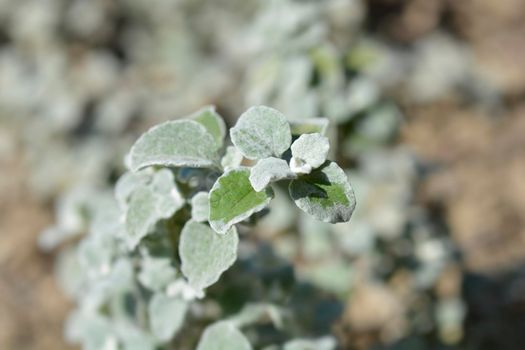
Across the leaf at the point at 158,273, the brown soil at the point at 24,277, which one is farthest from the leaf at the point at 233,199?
the brown soil at the point at 24,277

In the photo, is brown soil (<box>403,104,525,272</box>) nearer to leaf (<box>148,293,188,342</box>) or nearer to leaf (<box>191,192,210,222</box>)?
leaf (<box>148,293,188,342</box>)

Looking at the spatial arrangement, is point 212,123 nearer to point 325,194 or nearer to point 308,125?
point 308,125

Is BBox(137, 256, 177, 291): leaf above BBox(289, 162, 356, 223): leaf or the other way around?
the other way around

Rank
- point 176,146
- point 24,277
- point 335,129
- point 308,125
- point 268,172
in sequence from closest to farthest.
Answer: point 268,172 < point 176,146 < point 308,125 < point 335,129 < point 24,277

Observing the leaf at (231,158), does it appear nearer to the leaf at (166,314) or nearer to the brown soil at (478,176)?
the leaf at (166,314)

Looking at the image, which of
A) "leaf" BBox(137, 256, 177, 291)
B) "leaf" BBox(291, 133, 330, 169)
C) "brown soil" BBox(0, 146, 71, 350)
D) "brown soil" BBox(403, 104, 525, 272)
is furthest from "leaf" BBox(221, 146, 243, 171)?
"brown soil" BBox(0, 146, 71, 350)

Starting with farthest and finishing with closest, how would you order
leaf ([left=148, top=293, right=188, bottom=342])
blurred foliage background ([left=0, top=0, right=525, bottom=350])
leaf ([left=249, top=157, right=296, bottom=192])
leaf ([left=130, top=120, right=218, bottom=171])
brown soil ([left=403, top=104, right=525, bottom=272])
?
brown soil ([left=403, top=104, right=525, bottom=272]), blurred foliage background ([left=0, top=0, right=525, bottom=350]), leaf ([left=148, top=293, right=188, bottom=342]), leaf ([left=130, top=120, right=218, bottom=171]), leaf ([left=249, top=157, right=296, bottom=192])

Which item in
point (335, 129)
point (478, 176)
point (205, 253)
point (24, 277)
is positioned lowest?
point (478, 176)

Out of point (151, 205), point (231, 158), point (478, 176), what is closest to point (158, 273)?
point (151, 205)
